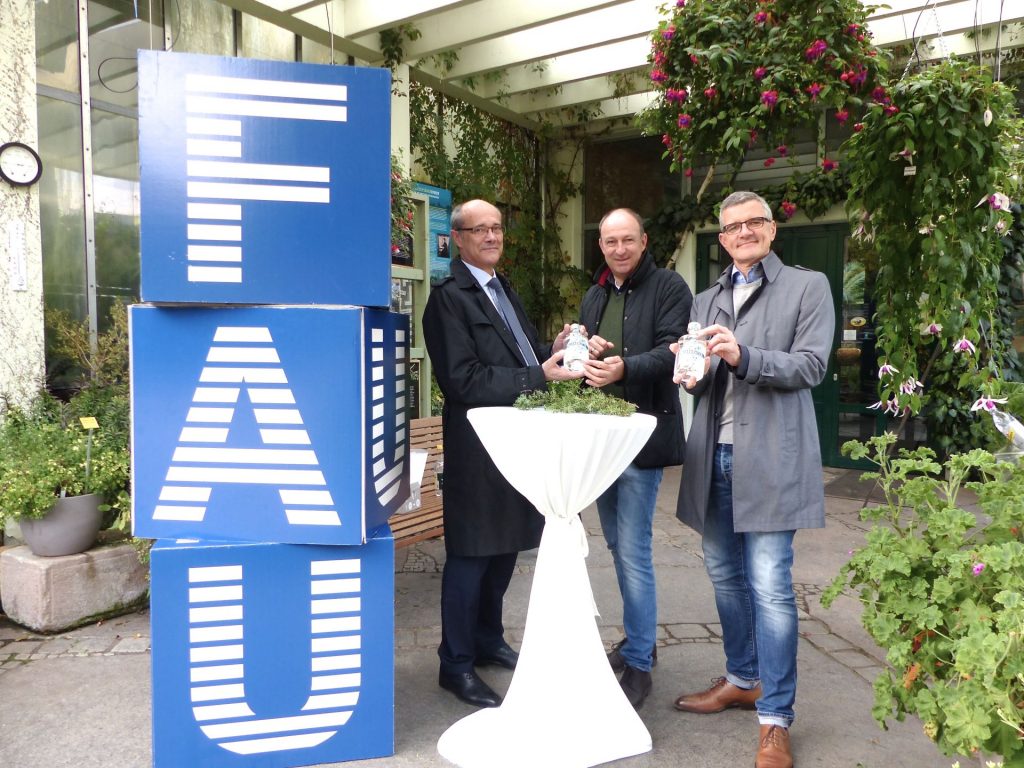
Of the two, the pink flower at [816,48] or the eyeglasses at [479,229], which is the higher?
the pink flower at [816,48]

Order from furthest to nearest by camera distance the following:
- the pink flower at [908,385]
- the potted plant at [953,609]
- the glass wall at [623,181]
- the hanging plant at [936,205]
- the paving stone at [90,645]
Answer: the glass wall at [623,181]
the pink flower at [908,385]
the hanging plant at [936,205]
the paving stone at [90,645]
the potted plant at [953,609]

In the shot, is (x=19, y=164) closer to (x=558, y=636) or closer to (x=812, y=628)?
(x=558, y=636)

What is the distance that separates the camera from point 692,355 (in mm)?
2041

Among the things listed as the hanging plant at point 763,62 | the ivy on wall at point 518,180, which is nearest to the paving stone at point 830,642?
the hanging plant at point 763,62

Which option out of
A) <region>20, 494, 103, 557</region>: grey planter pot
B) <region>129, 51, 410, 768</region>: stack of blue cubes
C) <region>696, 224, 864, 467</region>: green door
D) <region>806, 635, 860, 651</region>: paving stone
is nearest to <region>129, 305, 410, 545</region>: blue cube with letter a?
<region>129, 51, 410, 768</region>: stack of blue cubes

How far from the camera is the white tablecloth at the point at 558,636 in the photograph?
206 cm

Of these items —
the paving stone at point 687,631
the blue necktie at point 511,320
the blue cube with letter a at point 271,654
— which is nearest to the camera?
the blue cube with letter a at point 271,654

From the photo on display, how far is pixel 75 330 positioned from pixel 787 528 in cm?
378

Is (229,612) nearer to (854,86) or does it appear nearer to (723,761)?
(723,761)

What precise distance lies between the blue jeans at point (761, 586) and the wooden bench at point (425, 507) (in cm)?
159

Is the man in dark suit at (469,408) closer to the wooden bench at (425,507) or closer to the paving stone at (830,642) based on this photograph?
the wooden bench at (425,507)

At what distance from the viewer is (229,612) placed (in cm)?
210

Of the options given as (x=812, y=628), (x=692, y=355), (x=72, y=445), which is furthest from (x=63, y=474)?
(x=812, y=628)

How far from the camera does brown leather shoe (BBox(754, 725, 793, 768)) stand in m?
2.12
